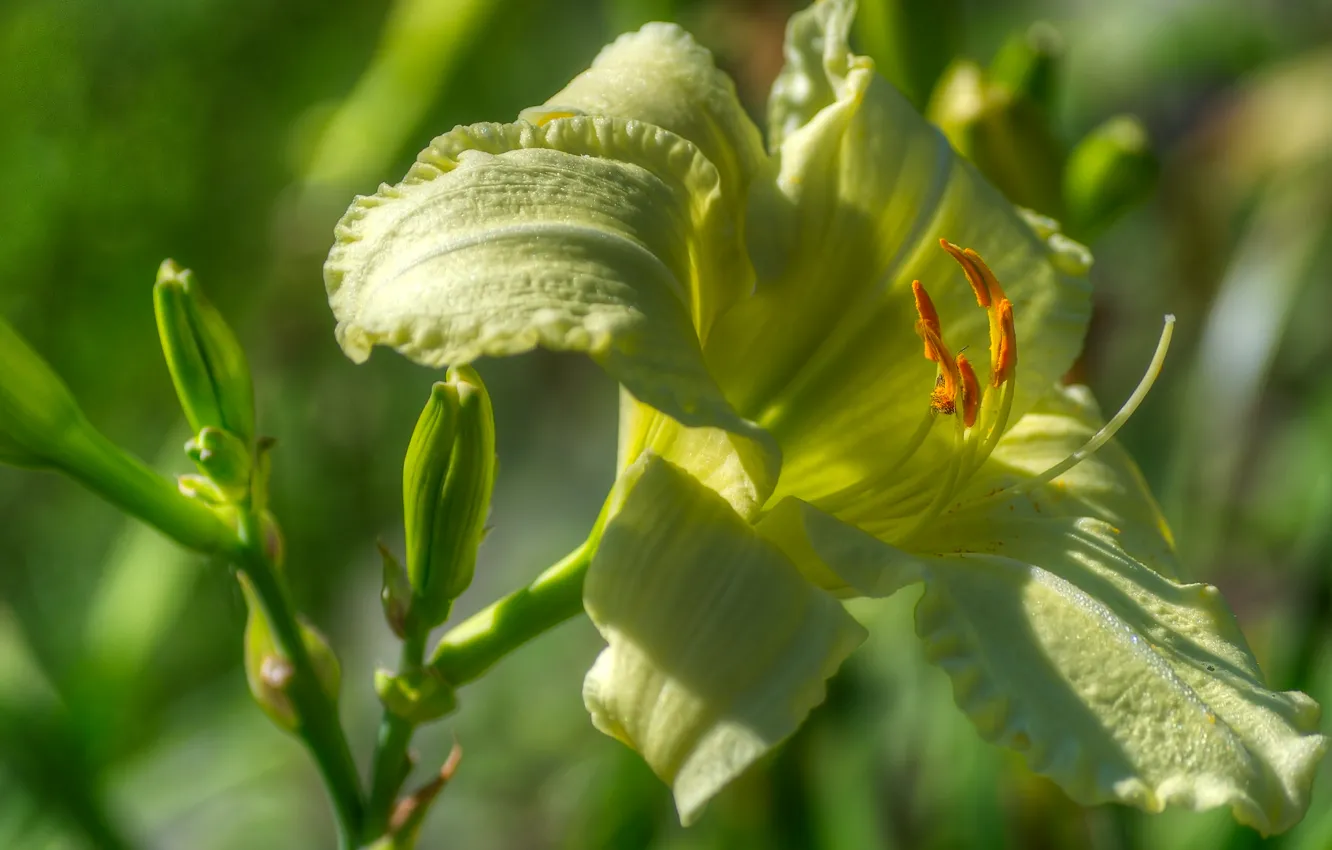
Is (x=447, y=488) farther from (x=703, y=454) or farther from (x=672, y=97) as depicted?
(x=672, y=97)

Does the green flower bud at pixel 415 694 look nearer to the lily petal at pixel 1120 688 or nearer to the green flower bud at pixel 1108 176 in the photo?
the lily petal at pixel 1120 688

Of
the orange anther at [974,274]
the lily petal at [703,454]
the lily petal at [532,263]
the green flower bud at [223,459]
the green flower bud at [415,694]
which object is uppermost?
the lily petal at [532,263]

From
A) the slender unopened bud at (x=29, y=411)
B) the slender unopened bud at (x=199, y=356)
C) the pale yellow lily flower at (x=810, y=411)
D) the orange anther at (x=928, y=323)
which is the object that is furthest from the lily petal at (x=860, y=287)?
the slender unopened bud at (x=29, y=411)

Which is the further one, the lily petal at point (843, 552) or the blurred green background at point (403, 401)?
the blurred green background at point (403, 401)

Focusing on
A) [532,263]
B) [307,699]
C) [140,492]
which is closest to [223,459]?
[140,492]

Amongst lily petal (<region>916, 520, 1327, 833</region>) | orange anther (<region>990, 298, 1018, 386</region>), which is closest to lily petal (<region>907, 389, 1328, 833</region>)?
lily petal (<region>916, 520, 1327, 833</region>)

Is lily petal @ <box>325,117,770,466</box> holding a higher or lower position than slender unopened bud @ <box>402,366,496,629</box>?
higher

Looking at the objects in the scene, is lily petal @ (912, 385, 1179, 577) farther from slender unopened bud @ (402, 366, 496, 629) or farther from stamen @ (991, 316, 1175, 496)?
slender unopened bud @ (402, 366, 496, 629)
